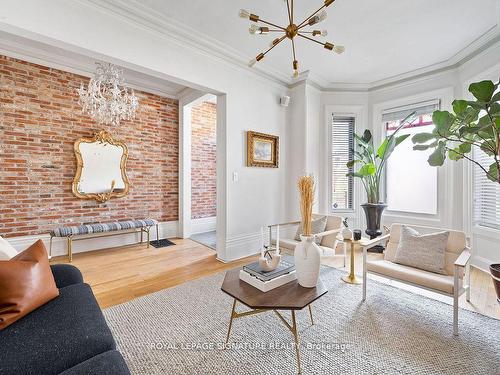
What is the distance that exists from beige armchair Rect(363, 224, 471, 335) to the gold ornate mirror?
405 cm

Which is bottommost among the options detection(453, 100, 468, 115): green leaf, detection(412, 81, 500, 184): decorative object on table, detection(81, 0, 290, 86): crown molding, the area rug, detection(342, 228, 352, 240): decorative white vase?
the area rug

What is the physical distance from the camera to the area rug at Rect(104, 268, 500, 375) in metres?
1.55

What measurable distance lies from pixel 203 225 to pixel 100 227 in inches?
85.1

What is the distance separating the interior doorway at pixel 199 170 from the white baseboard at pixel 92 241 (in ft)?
1.18

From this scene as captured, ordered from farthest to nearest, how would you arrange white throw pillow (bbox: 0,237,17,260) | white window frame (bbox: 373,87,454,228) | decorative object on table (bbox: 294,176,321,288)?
white window frame (bbox: 373,87,454,228) < decorative object on table (bbox: 294,176,321,288) < white throw pillow (bbox: 0,237,17,260)

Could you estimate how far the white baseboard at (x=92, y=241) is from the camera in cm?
342

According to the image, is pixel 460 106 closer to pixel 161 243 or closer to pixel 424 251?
pixel 424 251

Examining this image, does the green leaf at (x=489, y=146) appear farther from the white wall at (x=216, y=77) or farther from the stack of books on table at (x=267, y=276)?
the white wall at (x=216, y=77)

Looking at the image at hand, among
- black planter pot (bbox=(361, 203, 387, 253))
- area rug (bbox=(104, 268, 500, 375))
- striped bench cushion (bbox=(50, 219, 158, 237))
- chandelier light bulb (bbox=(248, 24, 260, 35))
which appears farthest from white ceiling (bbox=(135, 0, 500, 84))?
striped bench cushion (bbox=(50, 219, 158, 237))

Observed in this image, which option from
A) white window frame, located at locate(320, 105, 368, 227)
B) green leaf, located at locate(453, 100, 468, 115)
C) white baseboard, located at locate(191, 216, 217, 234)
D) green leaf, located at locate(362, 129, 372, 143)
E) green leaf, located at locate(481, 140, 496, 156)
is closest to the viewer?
green leaf, located at locate(481, 140, 496, 156)

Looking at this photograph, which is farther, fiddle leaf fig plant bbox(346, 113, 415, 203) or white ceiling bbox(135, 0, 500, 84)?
fiddle leaf fig plant bbox(346, 113, 415, 203)

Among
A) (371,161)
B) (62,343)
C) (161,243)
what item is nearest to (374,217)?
(371,161)

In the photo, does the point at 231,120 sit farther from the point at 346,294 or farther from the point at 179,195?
the point at 346,294

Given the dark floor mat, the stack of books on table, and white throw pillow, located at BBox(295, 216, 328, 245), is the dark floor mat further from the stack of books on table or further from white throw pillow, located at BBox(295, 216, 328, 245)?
the stack of books on table
